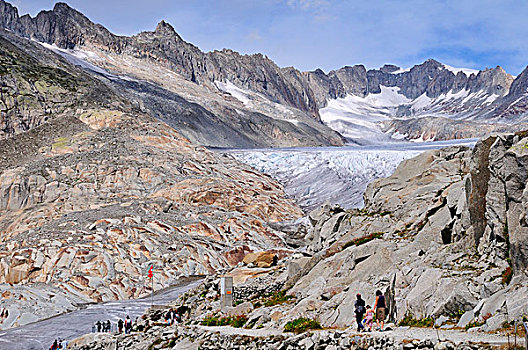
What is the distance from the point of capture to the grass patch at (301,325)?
14.6 meters

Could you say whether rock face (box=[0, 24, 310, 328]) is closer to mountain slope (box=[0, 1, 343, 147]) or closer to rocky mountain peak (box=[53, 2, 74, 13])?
mountain slope (box=[0, 1, 343, 147])

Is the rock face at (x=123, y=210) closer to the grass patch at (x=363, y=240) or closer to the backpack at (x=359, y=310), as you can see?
the grass patch at (x=363, y=240)

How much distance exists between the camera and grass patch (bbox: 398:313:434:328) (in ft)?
38.5

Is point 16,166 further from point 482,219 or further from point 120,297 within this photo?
point 482,219

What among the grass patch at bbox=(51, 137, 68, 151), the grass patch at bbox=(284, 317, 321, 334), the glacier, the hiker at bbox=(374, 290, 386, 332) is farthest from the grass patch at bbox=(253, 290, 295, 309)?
the glacier

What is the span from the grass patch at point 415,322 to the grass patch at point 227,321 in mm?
7101

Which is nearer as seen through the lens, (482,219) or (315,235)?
(482,219)

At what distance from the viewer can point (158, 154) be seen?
68375mm

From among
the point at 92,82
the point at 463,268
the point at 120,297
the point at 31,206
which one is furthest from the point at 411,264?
the point at 92,82

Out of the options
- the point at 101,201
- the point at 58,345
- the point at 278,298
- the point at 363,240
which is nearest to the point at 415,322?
the point at 363,240

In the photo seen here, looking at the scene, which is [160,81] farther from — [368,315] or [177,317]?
[368,315]

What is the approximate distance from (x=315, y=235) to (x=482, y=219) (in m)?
16.3

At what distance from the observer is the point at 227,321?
63.1 feet

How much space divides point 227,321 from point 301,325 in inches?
193
